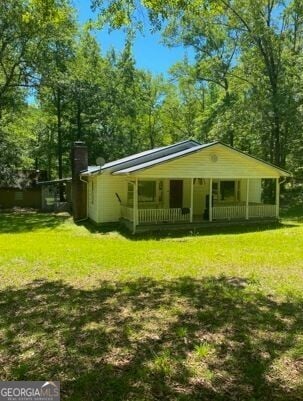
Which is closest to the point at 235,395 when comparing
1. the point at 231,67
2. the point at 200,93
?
the point at 231,67

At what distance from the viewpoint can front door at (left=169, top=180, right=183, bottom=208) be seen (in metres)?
19.4

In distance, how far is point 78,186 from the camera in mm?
21141

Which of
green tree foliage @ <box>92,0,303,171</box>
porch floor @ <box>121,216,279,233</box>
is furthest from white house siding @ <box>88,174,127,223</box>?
green tree foliage @ <box>92,0,303,171</box>

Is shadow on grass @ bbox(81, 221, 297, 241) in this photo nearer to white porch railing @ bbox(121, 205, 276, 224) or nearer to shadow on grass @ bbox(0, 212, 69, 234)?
white porch railing @ bbox(121, 205, 276, 224)

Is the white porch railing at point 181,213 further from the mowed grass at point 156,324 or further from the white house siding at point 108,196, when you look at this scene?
the mowed grass at point 156,324

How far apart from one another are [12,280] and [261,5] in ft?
86.3

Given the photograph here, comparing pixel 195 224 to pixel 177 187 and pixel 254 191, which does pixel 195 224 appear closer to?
pixel 177 187

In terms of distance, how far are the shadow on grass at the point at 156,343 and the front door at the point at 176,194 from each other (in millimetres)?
Answer: 12412

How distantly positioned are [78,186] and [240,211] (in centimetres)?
880

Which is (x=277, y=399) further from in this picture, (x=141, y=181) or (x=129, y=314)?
(x=141, y=181)

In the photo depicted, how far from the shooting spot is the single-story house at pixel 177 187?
16688mm

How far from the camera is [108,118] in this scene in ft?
119

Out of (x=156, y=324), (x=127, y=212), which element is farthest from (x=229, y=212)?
(x=156, y=324)

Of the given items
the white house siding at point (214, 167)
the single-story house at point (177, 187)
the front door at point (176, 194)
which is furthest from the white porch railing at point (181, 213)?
the front door at point (176, 194)
